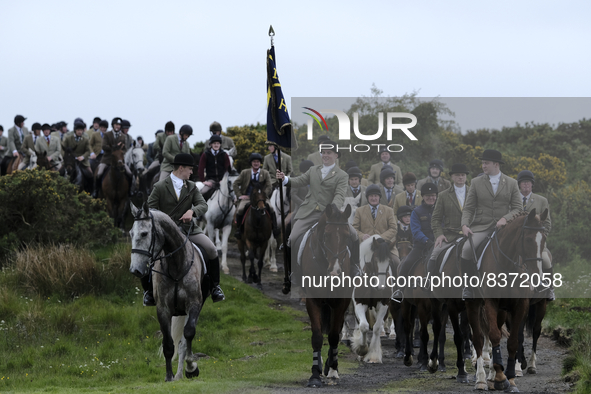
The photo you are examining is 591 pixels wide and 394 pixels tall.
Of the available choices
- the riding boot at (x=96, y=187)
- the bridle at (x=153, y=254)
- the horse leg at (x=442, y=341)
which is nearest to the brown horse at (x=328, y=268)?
the bridle at (x=153, y=254)

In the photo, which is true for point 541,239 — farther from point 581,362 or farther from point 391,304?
point 391,304

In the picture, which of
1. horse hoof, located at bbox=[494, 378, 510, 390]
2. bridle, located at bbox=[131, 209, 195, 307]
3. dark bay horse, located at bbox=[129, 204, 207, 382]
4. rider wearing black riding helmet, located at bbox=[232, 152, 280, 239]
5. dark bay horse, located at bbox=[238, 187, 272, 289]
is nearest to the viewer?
bridle, located at bbox=[131, 209, 195, 307]

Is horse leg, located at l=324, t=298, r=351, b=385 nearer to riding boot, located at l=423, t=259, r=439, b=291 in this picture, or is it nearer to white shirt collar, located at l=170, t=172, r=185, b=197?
riding boot, located at l=423, t=259, r=439, b=291

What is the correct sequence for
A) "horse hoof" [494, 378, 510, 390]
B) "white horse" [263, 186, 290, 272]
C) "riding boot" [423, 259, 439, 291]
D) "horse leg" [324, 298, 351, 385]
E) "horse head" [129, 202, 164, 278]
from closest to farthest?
"horse head" [129, 202, 164, 278] < "horse hoof" [494, 378, 510, 390] < "horse leg" [324, 298, 351, 385] < "riding boot" [423, 259, 439, 291] < "white horse" [263, 186, 290, 272]

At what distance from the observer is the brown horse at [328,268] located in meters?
10.6

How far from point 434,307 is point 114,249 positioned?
10.5 m

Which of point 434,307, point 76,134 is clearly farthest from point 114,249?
point 434,307

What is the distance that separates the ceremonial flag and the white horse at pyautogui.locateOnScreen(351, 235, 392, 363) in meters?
2.51

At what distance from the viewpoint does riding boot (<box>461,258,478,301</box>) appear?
429 inches

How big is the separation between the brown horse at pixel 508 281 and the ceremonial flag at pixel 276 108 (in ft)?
13.6

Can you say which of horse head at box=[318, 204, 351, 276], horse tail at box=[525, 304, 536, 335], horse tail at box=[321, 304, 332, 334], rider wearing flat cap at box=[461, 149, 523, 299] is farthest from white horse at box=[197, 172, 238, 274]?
rider wearing flat cap at box=[461, 149, 523, 299]

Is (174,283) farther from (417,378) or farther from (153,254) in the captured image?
(417,378)

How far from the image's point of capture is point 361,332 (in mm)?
13180

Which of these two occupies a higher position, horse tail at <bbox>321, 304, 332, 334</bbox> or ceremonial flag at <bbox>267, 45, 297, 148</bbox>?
ceremonial flag at <bbox>267, 45, 297, 148</bbox>
